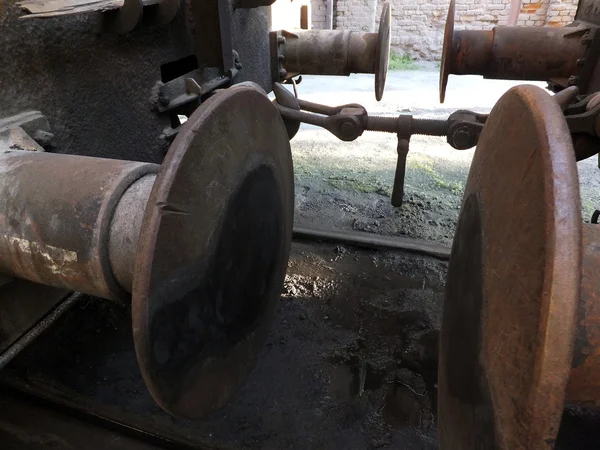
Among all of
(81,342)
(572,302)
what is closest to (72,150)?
(81,342)

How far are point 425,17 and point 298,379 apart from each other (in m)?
8.54

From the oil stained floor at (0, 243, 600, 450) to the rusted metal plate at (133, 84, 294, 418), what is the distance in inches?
17.0

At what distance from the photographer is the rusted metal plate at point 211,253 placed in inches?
39.8

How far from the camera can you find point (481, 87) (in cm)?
710

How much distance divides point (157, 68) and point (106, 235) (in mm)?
1180

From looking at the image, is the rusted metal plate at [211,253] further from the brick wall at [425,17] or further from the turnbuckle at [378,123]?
the brick wall at [425,17]

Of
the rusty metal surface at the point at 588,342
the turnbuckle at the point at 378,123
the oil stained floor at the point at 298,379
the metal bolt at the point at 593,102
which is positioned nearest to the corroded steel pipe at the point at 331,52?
the turnbuckle at the point at 378,123

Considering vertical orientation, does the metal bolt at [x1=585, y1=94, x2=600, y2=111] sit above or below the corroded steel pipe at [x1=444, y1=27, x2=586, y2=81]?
below

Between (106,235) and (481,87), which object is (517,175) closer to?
(106,235)

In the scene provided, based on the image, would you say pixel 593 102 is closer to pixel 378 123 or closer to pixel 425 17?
pixel 378 123

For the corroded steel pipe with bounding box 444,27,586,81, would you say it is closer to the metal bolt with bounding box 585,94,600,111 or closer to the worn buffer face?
the metal bolt with bounding box 585,94,600,111

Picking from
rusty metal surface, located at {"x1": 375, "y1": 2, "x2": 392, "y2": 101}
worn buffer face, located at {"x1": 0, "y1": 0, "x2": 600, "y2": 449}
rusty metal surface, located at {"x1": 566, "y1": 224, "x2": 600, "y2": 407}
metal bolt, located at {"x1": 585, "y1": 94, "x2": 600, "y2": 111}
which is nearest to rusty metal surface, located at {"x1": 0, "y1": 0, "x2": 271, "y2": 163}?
worn buffer face, located at {"x1": 0, "y1": 0, "x2": 600, "y2": 449}

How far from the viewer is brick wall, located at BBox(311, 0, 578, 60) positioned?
329 inches

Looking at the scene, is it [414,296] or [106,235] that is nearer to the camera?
[106,235]
